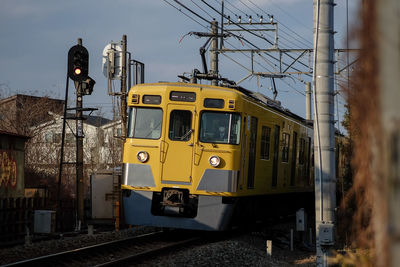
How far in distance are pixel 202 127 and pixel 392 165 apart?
1049 cm

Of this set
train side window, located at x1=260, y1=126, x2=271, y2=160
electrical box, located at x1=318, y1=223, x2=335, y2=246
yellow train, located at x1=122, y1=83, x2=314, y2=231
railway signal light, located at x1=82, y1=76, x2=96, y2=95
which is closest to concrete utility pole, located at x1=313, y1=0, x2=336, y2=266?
electrical box, located at x1=318, y1=223, x2=335, y2=246

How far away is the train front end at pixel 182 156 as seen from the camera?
41.1 ft

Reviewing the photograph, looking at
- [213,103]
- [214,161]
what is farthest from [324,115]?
[213,103]

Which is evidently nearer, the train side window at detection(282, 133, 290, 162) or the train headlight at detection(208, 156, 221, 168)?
the train headlight at detection(208, 156, 221, 168)

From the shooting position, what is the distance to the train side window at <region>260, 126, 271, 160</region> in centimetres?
1455

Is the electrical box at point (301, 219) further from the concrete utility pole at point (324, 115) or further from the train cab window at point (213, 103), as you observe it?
the concrete utility pole at point (324, 115)

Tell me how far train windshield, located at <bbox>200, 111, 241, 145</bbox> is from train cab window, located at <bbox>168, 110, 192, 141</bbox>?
28 cm

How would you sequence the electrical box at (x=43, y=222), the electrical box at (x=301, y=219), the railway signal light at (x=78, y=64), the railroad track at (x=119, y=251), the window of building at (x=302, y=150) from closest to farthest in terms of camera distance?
the railroad track at (x=119, y=251), the electrical box at (x=301, y=219), the electrical box at (x=43, y=222), the railway signal light at (x=78, y=64), the window of building at (x=302, y=150)

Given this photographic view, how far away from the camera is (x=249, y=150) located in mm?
13508

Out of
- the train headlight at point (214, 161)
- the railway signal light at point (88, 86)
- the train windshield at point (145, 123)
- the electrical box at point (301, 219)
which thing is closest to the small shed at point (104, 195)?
the railway signal light at point (88, 86)

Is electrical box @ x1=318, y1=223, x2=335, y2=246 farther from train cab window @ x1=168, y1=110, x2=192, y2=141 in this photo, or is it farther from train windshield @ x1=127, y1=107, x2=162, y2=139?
train windshield @ x1=127, y1=107, x2=162, y2=139

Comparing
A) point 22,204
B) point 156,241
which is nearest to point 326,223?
point 156,241

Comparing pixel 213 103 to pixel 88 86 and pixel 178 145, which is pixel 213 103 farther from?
pixel 88 86

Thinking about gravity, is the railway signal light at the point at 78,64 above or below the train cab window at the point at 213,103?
above
